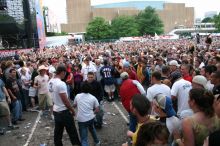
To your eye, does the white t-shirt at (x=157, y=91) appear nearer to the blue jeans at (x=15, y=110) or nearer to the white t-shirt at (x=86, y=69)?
the blue jeans at (x=15, y=110)

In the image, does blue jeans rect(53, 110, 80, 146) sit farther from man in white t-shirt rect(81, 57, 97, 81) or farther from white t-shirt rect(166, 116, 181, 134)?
man in white t-shirt rect(81, 57, 97, 81)

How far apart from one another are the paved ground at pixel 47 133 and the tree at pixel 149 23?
92503 mm

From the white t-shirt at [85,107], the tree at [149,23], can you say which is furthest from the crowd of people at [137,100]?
the tree at [149,23]

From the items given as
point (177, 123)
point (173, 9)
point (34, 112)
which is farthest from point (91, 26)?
point (177, 123)

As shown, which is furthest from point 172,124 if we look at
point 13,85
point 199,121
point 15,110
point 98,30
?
point 98,30

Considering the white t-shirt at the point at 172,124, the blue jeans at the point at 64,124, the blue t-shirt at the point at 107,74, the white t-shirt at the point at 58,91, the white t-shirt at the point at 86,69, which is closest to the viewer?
the white t-shirt at the point at 172,124

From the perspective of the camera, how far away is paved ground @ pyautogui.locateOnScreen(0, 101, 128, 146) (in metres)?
7.46

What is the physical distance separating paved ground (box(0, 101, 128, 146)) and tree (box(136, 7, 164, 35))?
92.5 metres

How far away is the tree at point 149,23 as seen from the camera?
10056 cm

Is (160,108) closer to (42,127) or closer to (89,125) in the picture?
(89,125)

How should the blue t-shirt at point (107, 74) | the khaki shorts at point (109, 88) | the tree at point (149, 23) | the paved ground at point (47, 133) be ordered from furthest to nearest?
the tree at point (149, 23) < the khaki shorts at point (109, 88) < the blue t-shirt at point (107, 74) < the paved ground at point (47, 133)

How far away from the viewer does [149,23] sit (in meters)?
101

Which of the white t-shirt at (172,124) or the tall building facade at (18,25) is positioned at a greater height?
the tall building facade at (18,25)

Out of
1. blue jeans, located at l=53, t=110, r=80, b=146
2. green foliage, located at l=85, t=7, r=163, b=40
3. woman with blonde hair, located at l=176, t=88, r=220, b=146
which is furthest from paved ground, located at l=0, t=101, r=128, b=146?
green foliage, located at l=85, t=7, r=163, b=40
